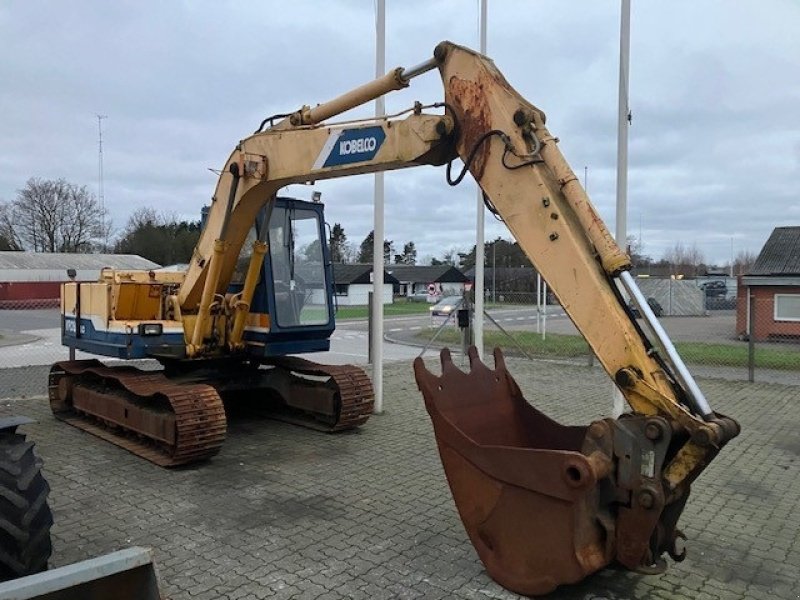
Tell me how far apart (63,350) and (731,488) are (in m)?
17.7

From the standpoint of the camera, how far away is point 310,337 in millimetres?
8273

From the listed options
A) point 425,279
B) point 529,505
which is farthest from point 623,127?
point 425,279

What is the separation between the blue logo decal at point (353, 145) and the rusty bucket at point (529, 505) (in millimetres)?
2240

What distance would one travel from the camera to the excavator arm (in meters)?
3.68

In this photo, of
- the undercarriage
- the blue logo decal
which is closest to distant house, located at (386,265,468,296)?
the undercarriage

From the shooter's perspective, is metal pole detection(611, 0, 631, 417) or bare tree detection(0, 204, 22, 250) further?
bare tree detection(0, 204, 22, 250)

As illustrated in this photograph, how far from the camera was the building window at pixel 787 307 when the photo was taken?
2120cm

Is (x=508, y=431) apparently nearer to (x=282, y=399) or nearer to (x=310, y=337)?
(x=310, y=337)

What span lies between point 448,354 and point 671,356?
178 cm

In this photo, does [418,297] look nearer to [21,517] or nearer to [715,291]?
[715,291]

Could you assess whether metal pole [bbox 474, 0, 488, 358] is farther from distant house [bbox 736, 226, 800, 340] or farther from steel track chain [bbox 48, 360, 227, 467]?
distant house [bbox 736, 226, 800, 340]

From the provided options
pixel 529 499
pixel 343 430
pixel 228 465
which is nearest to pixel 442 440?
pixel 529 499

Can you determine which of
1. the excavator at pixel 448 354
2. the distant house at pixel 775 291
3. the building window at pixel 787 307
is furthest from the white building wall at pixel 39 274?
the excavator at pixel 448 354

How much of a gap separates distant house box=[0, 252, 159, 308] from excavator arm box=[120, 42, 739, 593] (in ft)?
141
